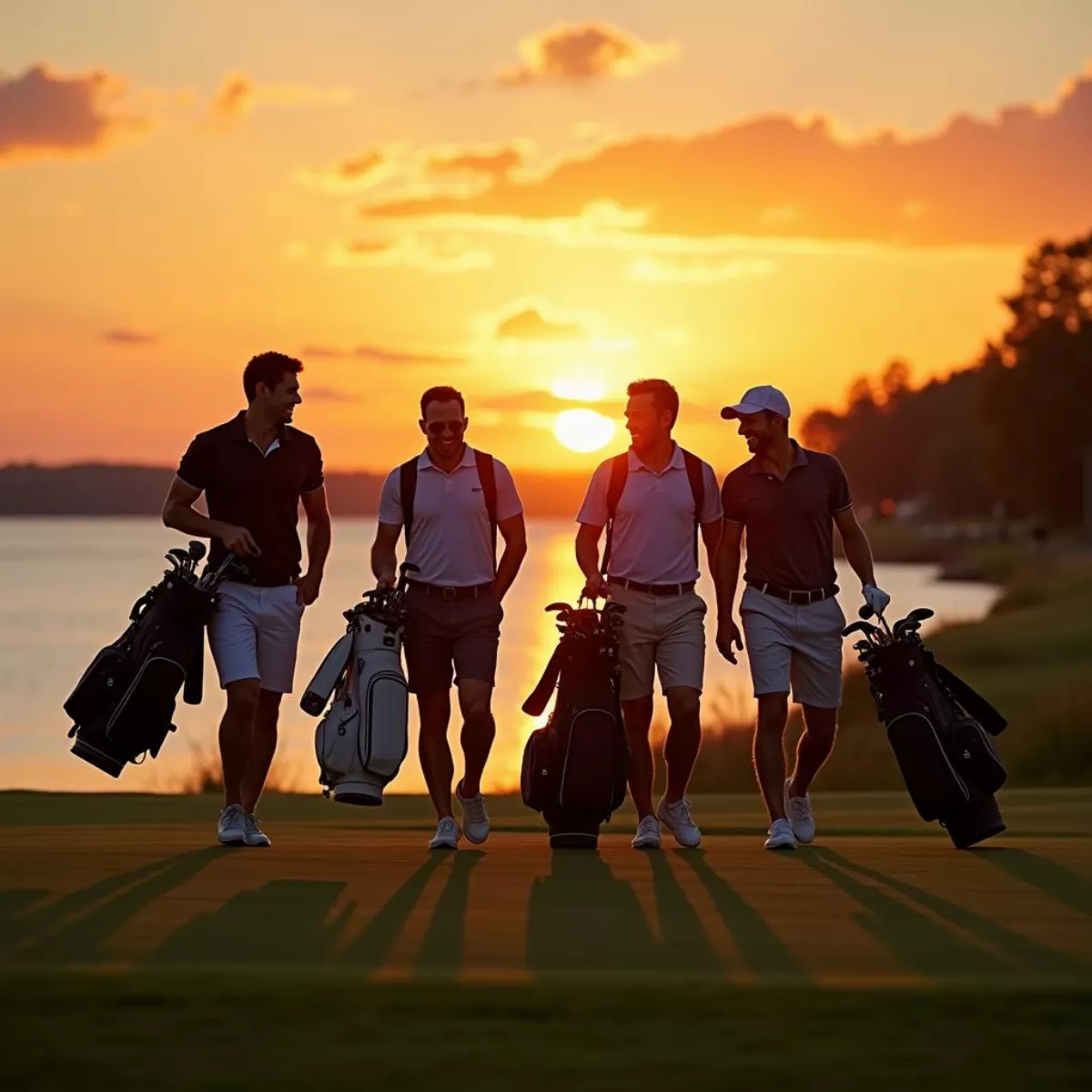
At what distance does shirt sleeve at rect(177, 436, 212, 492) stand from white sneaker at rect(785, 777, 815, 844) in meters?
3.50

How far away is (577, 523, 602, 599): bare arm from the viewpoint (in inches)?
435

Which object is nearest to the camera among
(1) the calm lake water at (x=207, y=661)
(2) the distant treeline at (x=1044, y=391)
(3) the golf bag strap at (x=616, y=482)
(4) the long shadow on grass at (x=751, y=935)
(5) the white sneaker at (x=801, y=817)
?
(4) the long shadow on grass at (x=751, y=935)

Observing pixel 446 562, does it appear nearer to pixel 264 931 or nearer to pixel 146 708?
pixel 146 708

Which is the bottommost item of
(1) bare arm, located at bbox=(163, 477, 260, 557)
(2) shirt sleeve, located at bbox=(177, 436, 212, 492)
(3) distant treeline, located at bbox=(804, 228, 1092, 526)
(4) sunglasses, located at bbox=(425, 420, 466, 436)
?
(1) bare arm, located at bbox=(163, 477, 260, 557)

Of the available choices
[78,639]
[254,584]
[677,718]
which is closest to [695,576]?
[677,718]

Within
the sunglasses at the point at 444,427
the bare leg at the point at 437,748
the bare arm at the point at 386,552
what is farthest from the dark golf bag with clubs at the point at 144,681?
the sunglasses at the point at 444,427

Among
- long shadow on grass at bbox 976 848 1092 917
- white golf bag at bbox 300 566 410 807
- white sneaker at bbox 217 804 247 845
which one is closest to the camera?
long shadow on grass at bbox 976 848 1092 917

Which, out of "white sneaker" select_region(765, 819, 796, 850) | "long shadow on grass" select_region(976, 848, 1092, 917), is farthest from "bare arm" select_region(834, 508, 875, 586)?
"long shadow on grass" select_region(976, 848, 1092, 917)

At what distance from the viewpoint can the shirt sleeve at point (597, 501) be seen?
36.7 feet

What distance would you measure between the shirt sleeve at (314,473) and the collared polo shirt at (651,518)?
1344 mm

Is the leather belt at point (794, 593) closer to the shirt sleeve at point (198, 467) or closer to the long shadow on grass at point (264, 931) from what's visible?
the shirt sleeve at point (198, 467)

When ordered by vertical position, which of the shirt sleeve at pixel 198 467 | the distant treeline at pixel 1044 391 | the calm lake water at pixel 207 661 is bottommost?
the calm lake water at pixel 207 661

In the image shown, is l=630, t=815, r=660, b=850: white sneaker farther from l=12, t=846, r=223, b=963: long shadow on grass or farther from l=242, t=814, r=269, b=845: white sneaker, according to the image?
l=12, t=846, r=223, b=963: long shadow on grass

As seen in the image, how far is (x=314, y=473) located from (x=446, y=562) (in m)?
0.81
